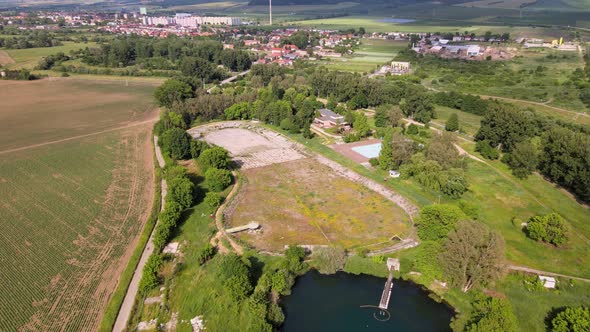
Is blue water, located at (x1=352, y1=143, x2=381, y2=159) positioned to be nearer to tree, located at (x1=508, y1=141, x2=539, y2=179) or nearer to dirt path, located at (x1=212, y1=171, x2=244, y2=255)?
tree, located at (x1=508, y1=141, x2=539, y2=179)

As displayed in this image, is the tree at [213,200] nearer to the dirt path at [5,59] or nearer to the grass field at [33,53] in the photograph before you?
the grass field at [33,53]

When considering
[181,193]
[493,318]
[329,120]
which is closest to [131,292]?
[181,193]

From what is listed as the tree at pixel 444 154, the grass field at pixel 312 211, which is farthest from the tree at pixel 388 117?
the grass field at pixel 312 211

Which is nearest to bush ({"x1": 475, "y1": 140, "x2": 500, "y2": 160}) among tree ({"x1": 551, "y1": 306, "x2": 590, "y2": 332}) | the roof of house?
the roof of house

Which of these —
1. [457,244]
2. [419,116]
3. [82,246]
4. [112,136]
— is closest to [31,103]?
[112,136]

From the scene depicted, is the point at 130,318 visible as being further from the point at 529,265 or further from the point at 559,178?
the point at 559,178
